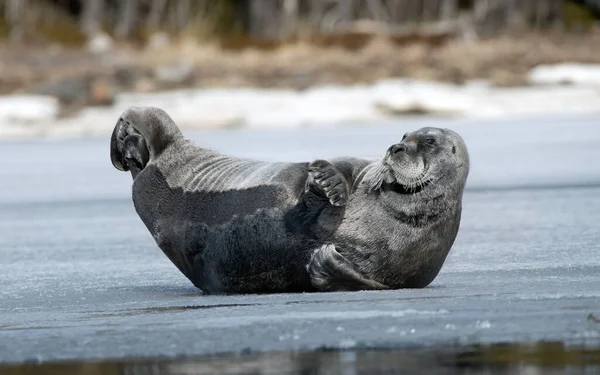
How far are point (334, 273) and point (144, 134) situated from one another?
1.16 m

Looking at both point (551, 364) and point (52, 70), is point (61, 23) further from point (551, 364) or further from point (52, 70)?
point (551, 364)

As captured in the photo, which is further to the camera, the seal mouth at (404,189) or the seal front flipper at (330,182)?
the seal mouth at (404,189)

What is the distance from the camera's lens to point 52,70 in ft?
74.1

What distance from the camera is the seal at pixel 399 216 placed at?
5172 millimetres

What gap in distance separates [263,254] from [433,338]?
52.9 inches

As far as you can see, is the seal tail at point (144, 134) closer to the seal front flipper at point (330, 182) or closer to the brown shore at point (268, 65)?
the seal front flipper at point (330, 182)

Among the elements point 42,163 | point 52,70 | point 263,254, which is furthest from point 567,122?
point 263,254

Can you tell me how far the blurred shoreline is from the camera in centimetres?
1830

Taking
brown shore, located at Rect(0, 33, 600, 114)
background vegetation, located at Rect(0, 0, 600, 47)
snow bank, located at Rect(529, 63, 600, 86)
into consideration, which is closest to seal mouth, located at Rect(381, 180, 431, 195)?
brown shore, located at Rect(0, 33, 600, 114)

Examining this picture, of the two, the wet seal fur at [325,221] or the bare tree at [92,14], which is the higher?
the wet seal fur at [325,221]

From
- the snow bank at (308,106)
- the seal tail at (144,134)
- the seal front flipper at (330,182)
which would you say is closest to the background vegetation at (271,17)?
the snow bank at (308,106)

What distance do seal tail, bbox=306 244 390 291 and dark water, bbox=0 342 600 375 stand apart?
1.18 m

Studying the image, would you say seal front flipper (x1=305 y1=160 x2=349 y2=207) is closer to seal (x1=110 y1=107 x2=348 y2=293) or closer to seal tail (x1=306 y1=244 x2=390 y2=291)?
seal (x1=110 y1=107 x2=348 y2=293)

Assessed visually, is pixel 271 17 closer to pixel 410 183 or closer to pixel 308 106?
pixel 308 106
